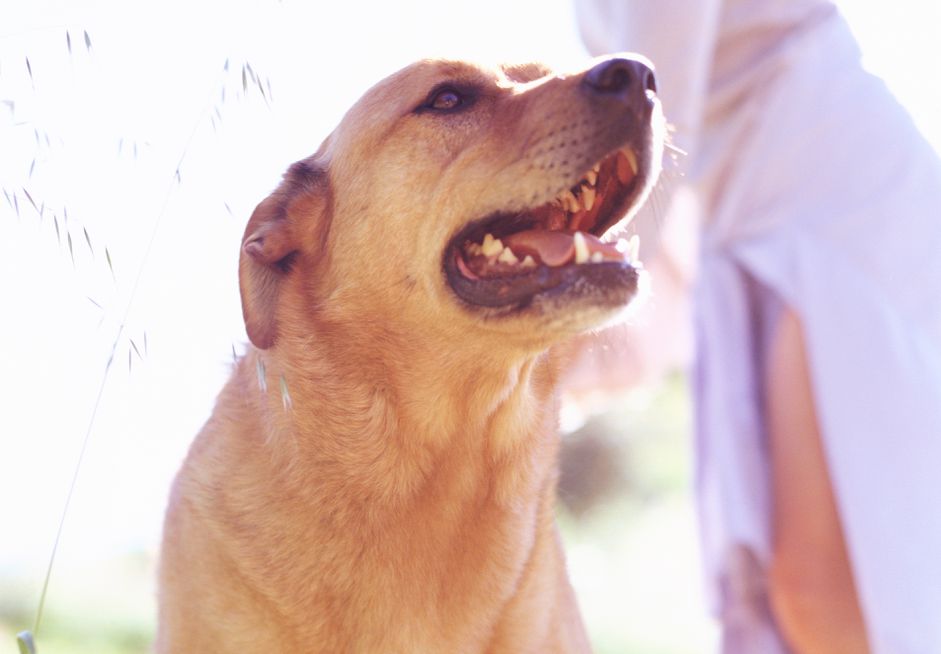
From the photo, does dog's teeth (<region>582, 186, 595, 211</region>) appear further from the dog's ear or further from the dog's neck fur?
the dog's ear

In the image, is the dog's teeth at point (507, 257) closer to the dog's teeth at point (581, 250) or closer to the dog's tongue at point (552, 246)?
the dog's tongue at point (552, 246)

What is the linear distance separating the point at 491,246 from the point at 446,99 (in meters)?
0.39

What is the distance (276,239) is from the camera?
7.08 feet

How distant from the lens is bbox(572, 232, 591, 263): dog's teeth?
1792mm

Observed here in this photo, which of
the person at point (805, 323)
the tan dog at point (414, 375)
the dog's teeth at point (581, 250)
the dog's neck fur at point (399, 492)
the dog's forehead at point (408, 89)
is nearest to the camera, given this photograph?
the dog's teeth at point (581, 250)

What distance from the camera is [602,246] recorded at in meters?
1.83

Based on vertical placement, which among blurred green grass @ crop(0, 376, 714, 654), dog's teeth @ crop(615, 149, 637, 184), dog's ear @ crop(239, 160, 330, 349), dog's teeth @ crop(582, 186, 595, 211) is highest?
dog's ear @ crop(239, 160, 330, 349)

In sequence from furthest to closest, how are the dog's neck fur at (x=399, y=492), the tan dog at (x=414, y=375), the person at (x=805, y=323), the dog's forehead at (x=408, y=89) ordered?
the person at (x=805, y=323), the dog's forehead at (x=408, y=89), the dog's neck fur at (x=399, y=492), the tan dog at (x=414, y=375)

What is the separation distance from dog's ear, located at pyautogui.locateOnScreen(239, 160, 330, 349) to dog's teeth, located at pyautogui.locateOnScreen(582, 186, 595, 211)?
0.60 m

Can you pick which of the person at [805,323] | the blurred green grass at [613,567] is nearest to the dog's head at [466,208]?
the blurred green grass at [613,567]

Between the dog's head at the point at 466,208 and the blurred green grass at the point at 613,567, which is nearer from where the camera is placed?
the dog's head at the point at 466,208

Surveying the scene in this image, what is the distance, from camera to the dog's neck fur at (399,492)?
201 centimetres

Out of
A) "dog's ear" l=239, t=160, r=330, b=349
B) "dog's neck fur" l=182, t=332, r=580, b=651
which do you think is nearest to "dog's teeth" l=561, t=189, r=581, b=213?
"dog's neck fur" l=182, t=332, r=580, b=651

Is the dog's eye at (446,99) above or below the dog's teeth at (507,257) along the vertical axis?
above
